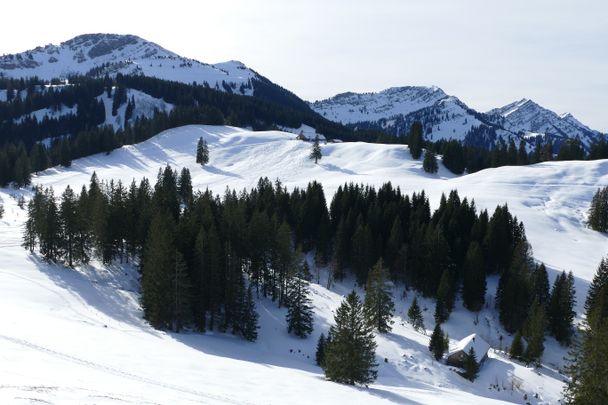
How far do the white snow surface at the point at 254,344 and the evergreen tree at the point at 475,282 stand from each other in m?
1.56

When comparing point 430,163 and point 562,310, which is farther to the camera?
point 430,163

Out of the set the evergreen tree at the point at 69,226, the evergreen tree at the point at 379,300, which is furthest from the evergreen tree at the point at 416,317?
the evergreen tree at the point at 69,226

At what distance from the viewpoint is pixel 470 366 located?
46156 millimetres

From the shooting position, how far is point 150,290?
43.7 m

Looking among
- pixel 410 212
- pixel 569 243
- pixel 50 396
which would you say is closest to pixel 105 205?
pixel 50 396

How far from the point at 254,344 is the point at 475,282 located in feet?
111

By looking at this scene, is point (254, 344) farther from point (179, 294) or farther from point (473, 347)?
point (473, 347)

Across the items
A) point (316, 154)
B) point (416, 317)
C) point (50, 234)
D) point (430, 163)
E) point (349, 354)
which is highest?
point (430, 163)

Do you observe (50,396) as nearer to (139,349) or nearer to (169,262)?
(139,349)

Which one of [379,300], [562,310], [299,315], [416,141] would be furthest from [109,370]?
[416,141]

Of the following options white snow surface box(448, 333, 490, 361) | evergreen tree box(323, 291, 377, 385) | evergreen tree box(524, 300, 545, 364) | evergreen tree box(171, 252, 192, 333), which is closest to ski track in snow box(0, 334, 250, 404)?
evergreen tree box(323, 291, 377, 385)

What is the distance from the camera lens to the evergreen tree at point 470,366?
4609cm

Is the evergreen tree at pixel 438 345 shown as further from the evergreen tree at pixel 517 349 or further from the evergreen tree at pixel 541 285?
the evergreen tree at pixel 541 285

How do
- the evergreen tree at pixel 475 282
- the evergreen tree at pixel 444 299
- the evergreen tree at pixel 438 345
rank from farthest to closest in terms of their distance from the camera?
1. the evergreen tree at pixel 475 282
2. the evergreen tree at pixel 444 299
3. the evergreen tree at pixel 438 345
